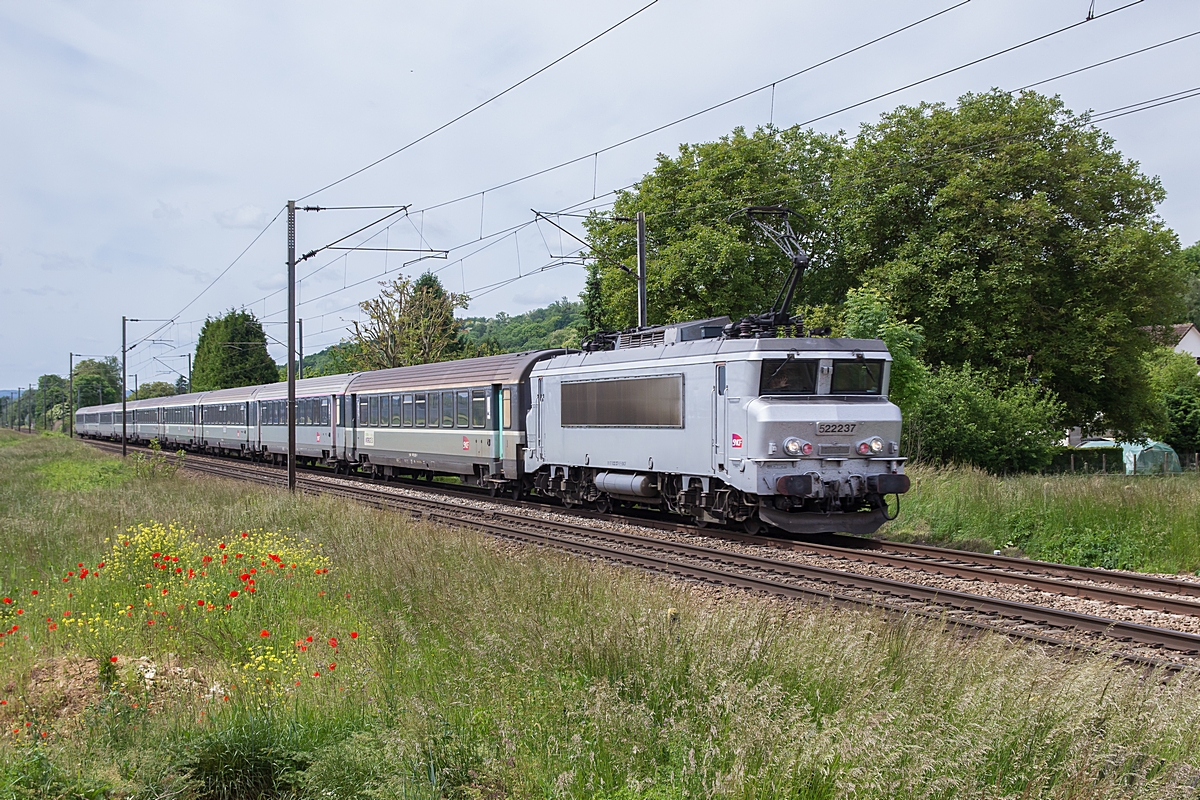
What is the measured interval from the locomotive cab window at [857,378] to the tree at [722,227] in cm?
2004

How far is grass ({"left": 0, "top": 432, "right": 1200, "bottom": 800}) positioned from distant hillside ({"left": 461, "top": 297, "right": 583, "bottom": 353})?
64.6 meters

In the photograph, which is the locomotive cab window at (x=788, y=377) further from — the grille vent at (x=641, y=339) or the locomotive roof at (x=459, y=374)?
the locomotive roof at (x=459, y=374)

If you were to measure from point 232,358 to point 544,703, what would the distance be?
100m

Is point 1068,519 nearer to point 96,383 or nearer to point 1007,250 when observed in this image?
point 1007,250

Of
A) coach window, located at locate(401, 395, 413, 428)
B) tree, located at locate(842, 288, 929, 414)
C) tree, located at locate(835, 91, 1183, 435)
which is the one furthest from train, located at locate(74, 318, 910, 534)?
tree, located at locate(835, 91, 1183, 435)

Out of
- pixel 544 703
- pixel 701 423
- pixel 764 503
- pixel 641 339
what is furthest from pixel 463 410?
pixel 544 703

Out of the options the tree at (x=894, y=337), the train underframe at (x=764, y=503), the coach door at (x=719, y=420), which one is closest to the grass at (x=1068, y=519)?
the train underframe at (x=764, y=503)

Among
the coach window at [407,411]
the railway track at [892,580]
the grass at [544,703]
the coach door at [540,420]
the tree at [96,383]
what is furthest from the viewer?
the tree at [96,383]

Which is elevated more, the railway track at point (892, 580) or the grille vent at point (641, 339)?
the grille vent at point (641, 339)

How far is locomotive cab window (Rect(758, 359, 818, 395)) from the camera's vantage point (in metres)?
13.3

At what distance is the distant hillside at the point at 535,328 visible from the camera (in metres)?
85.2

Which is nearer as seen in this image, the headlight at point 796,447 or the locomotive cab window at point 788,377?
the headlight at point 796,447

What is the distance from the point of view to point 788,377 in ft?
44.1

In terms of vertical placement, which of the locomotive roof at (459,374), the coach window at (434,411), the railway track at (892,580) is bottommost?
the railway track at (892,580)
